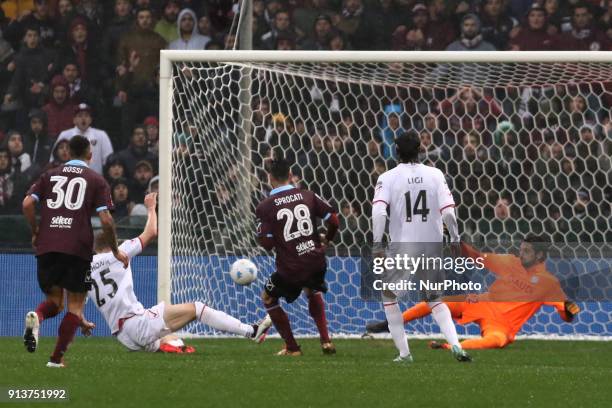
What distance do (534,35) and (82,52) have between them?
552cm

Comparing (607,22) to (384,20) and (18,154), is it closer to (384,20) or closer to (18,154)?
(384,20)

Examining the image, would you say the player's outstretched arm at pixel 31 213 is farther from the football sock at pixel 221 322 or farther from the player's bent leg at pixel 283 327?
the player's bent leg at pixel 283 327

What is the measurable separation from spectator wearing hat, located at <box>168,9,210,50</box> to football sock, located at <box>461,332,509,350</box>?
647 centimetres

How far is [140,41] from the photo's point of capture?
16500mm

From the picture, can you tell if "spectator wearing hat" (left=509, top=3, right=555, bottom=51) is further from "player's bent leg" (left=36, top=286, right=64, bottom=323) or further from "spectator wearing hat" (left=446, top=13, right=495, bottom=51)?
"player's bent leg" (left=36, top=286, right=64, bottom=323)

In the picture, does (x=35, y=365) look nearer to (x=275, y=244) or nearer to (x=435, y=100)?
(x=275, y=244)

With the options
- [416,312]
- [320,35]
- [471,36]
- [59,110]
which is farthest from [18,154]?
[416,312]

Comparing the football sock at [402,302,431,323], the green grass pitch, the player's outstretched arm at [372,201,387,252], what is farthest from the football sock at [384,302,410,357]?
the football sock at [402,302,431,323]

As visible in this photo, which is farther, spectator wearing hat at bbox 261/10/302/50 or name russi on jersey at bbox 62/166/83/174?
spectator wearing hat at bbox 261/10/302/50

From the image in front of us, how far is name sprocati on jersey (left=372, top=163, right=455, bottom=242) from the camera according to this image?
31.0ft

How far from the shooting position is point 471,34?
16328 mm

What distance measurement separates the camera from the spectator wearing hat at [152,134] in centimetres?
1515

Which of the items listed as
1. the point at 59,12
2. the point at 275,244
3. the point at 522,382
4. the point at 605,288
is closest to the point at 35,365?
the point at 275,244

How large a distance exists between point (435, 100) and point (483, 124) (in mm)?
570
